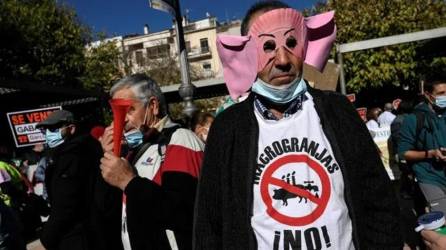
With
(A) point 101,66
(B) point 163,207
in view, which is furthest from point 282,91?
(A) point 101,66

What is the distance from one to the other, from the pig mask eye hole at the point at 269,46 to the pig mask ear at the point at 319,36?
0.17 m

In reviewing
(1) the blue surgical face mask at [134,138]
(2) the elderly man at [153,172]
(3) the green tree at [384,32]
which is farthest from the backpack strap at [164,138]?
(3) the green tree at [384,32]

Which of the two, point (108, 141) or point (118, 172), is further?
point (108, 141)

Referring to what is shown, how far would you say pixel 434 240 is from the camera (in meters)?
2.24

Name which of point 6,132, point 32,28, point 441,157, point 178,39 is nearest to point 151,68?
point 32,28

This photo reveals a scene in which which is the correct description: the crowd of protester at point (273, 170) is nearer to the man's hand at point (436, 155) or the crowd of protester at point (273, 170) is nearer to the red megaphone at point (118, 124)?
the red megaphone at point (118, 124)

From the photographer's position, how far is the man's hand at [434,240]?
219 centimetres

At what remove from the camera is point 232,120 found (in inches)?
73.3

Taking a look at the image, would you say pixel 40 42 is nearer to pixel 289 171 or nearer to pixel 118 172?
pixel 118 172

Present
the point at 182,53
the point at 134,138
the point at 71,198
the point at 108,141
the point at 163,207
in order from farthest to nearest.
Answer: the point at 182,53 → the point at 71,198 → the point at 134,138 → the point at 108,141 → the point at 163,207

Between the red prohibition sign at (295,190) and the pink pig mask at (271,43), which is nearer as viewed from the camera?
the red prohibition sign at (295,190)

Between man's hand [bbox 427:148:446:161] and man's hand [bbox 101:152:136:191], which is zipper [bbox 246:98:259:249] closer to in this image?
man's hand [bbox 101:152:136:191]

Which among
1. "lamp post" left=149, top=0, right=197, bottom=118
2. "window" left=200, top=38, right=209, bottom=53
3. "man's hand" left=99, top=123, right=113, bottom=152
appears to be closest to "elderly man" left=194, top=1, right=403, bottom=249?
"man's hand" left=99, top=123, right=113, bottom=152

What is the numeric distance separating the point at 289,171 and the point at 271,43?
0.45 meters
